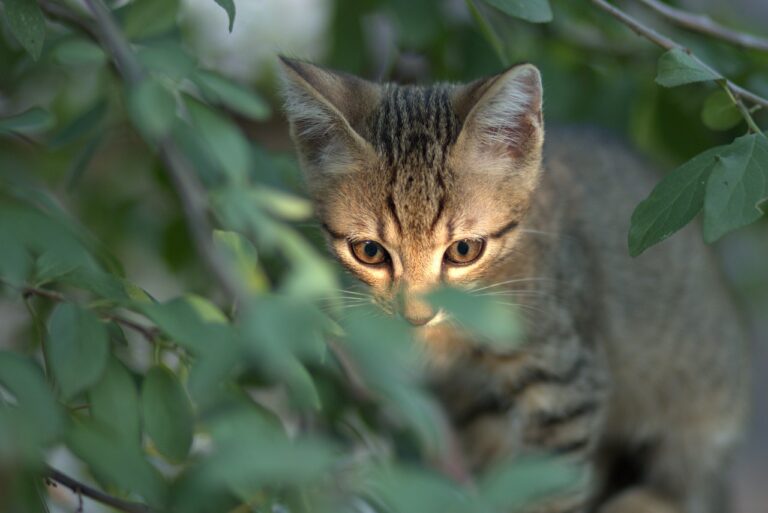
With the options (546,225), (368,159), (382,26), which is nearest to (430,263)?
(368,159)

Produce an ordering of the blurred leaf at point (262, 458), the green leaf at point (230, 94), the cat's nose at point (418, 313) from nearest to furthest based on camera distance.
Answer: the blurred leaf at point (262, 458), the green leaf at point (230, 94), the cat's nose at point (418, 313)

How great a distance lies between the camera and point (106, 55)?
1.63 m

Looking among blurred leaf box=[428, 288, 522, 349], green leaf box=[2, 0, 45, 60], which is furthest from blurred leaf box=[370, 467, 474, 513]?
green leaf box=[2, 0, 45, 60]

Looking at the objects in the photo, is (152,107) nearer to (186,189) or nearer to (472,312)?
(186,189)

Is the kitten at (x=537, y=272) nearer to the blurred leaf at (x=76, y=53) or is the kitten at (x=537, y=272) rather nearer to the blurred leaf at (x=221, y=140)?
the blurred leaf at (x=221, y=140)

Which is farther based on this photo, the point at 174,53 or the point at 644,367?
the point at 644,367

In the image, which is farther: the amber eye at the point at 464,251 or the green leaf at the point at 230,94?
the amber eye at the point at 464,251

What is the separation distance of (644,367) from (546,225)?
→ 0.77 m

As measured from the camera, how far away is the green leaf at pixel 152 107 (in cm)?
121

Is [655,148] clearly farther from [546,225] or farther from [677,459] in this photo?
[677,459]

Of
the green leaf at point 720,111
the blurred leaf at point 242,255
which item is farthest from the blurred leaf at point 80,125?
the green leaf at point 720,111

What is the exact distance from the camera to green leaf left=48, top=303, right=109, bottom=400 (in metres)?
1.41

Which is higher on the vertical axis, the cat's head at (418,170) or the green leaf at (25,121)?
the green leaf at (25,121)

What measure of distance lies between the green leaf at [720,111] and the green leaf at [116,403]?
4.49 ft
